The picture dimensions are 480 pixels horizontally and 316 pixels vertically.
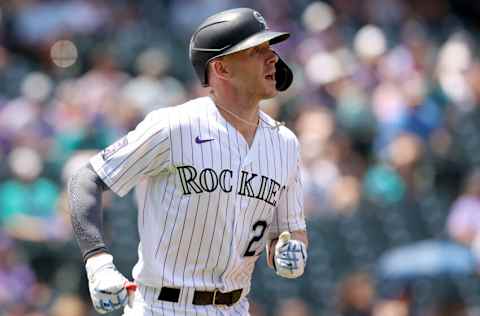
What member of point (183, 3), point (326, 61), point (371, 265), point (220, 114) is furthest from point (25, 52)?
point (220, 114)

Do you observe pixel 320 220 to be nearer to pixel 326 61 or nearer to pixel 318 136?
pixel 318 136

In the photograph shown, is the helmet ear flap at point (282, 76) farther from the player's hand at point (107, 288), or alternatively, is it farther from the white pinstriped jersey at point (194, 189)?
the player's hand at point (107, 288)

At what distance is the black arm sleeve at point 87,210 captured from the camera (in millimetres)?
4305

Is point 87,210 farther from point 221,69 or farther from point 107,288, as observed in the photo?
point 221,69

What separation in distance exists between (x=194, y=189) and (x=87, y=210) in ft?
1.36

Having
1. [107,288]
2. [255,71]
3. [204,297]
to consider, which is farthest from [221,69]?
[107,288]

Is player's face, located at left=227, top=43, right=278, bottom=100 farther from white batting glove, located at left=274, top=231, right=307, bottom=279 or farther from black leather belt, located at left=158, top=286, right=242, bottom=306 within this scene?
black leather belt, located at left=158, top=286, right=242, bottom=306

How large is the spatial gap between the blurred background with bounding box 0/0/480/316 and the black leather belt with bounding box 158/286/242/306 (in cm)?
369

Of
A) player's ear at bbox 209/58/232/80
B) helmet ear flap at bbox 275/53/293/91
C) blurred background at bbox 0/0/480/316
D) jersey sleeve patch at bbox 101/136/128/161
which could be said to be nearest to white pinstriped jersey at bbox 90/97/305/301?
jersey sleeve patch at bbox 101/136/128/161

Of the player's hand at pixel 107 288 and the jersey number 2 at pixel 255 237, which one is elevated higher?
the jersey number 2 at pixel 255 237

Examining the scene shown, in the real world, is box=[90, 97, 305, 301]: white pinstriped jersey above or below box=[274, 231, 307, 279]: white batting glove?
above

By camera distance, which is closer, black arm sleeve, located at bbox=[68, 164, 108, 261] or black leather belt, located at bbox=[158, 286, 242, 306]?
black arm sleeve, located at bbox=[68, 164, 108, 261]

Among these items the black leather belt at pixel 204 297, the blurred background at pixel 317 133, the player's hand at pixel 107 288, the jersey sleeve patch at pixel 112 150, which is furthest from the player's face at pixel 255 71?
the blurred background at pixel 317 133

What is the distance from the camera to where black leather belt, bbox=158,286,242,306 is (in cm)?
449
